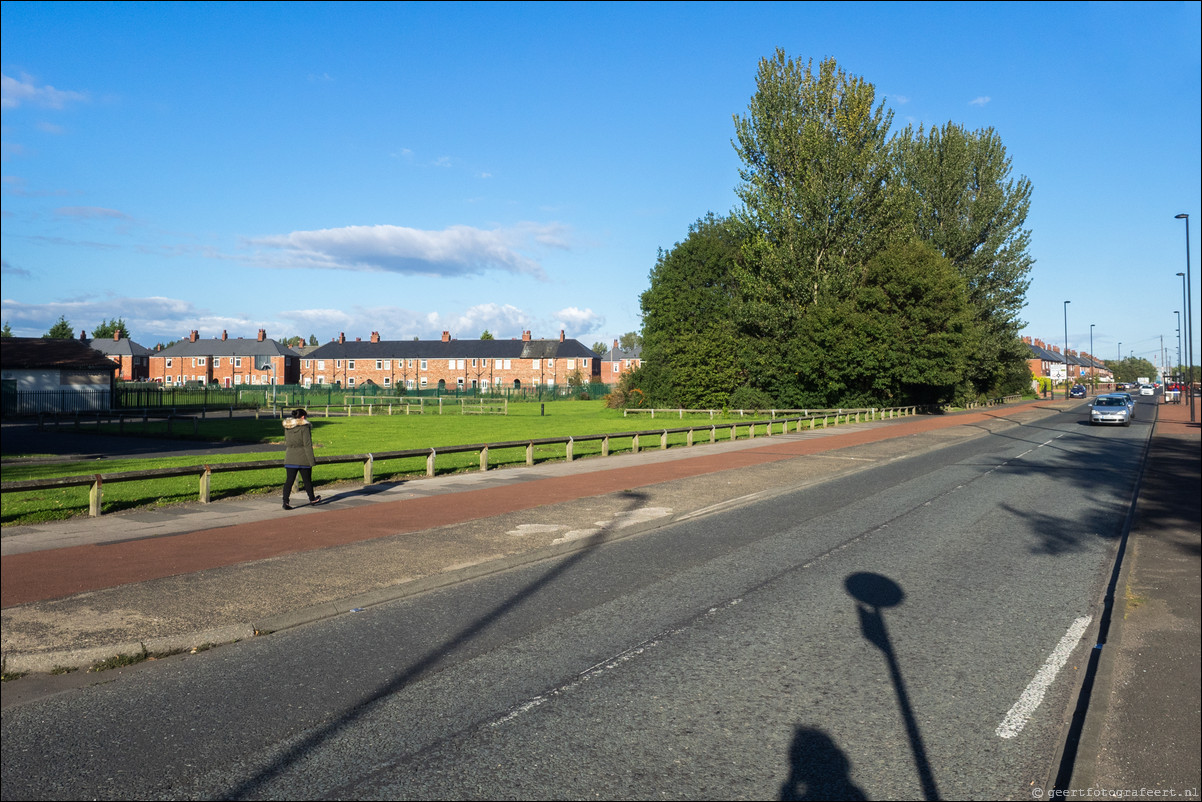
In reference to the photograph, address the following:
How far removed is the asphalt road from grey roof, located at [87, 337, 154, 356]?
121114mm

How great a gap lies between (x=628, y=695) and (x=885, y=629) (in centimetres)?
271

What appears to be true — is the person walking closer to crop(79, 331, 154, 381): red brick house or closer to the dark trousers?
the dark trousers

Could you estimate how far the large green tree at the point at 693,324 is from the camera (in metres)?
54.5

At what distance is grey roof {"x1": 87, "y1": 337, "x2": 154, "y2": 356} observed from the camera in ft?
361

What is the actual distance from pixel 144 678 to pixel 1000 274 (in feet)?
211

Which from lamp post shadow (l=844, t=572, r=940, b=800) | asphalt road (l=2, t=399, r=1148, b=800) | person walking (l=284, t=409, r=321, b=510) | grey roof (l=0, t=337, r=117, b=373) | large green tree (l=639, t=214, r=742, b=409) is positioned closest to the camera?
asphalt road (l=2, t=399, r=1148, b=800)

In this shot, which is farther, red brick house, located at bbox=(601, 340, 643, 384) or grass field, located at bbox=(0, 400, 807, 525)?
red brick house, located at bbox=(601, 340, 643, 384)

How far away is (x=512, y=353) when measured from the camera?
113750 mm

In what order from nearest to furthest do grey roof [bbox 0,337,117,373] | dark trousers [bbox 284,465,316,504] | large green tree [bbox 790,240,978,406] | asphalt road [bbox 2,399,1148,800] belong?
asphalt road [bbox 2,399,1148,800], dark trousers [bbox 284,465,316,504], grey roof [bbox 0,337,117,373], large green tree [bbox 790,240,978,406]

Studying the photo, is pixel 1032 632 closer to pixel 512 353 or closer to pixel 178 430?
pixel 178 430

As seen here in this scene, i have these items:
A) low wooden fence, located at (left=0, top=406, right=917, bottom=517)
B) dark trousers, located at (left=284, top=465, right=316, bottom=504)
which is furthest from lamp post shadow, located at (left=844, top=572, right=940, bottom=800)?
low wooden fence, located at (left=0, top=406, right=917, bottom=517)

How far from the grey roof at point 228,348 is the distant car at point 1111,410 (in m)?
104

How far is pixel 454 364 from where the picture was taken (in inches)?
4483

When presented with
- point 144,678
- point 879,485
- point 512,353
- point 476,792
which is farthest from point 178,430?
point 512,353
